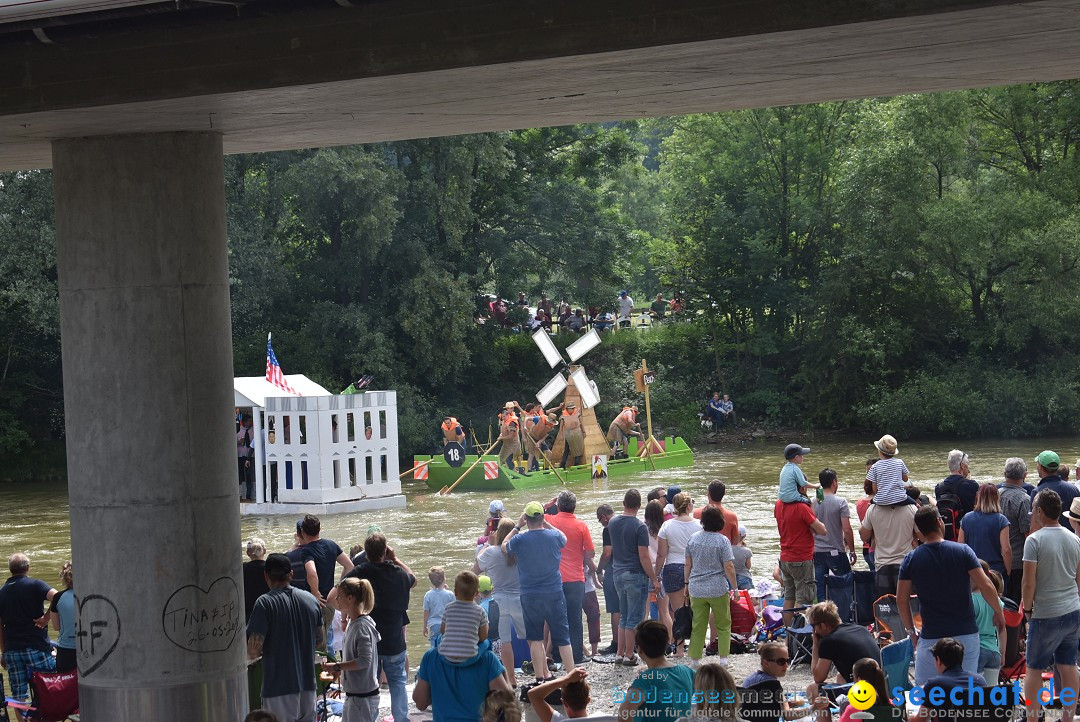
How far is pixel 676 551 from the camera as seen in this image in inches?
414

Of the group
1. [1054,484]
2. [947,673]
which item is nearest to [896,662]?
[947,673]

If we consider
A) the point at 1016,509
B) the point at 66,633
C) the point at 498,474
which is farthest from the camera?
the point at 498,474

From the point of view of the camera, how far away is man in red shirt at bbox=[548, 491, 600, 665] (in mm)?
10391

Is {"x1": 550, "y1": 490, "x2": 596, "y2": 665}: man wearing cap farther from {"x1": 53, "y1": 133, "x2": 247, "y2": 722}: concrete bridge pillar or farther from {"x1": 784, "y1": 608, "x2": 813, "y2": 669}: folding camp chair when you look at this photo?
{"x1": 53, "y1": 133, "x2": 247, "y2": 722}: concrete bridge pillar

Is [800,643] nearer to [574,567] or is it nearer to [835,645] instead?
[574,567]

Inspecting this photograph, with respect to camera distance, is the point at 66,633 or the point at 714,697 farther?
the point at 66,633

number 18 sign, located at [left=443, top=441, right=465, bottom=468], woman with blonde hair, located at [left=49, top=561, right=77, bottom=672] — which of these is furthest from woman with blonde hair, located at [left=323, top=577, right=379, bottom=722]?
number 18 sign, located at [left=443, top=441, right=465, bottom=468]

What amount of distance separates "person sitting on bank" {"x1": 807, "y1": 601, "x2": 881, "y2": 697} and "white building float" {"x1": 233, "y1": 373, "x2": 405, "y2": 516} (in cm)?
1692

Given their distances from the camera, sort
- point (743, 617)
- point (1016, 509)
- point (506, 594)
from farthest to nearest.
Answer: point (743, 617) < point (506, 594) < point (1016, 509)

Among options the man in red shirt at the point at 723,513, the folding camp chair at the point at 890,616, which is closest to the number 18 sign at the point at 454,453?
the man in red shirt at the point at 723,513

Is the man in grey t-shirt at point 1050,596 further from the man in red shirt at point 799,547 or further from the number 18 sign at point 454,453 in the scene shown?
the number 18 sign at point 454,453

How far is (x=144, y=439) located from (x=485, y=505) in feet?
56.8

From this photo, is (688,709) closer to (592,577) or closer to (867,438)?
(592,577)

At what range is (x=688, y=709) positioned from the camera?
5.83m
